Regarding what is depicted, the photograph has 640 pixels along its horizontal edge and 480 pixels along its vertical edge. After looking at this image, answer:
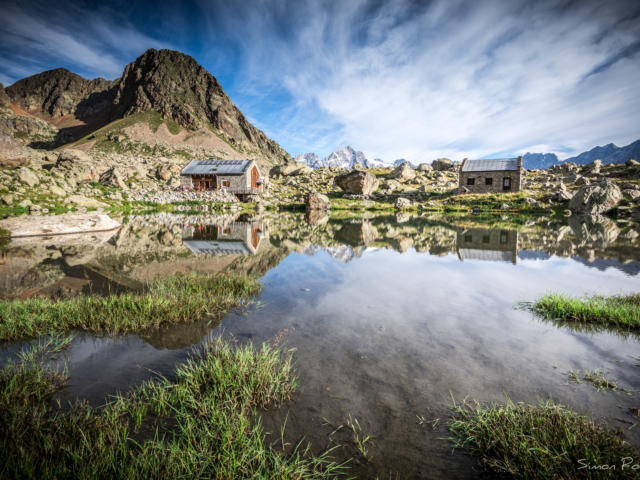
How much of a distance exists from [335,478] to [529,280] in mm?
11012

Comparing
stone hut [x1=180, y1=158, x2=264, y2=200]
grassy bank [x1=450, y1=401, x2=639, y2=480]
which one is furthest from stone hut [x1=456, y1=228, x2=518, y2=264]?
stone hut [x1=180, y1=158, x2=264, y2=200]

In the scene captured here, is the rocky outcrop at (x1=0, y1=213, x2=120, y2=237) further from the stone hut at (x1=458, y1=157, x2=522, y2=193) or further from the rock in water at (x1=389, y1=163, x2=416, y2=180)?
the rock in water at (x1=389, y1=163, x2=416, y2=180)

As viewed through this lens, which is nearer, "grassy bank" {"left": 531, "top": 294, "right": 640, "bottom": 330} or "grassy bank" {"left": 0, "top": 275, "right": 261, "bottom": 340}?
"grassy bank" {"left": 0, "top": 275, "right": 261, "bottom": 340}

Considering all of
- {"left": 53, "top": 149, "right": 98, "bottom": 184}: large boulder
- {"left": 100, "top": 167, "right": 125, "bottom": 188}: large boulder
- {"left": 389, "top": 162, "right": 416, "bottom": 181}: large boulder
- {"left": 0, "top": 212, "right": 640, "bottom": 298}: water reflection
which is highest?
{"left": 389, "top": 162, "right": 416, "bottom": 181}: large boulder

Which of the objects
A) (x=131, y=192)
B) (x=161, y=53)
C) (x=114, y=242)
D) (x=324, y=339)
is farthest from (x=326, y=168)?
(x=161, y=53)

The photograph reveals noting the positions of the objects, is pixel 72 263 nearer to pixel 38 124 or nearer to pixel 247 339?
pixel 247 339

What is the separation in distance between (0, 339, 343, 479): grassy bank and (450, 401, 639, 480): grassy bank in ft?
6.25

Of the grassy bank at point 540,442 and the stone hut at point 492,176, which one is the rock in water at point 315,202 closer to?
the stone hut at point 492,176

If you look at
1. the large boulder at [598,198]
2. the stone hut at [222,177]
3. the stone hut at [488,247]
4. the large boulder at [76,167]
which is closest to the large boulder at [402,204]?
the large boulder at [598,198]

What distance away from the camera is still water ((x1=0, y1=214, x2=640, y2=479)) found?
3750 millimetres

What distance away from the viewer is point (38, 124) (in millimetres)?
167000

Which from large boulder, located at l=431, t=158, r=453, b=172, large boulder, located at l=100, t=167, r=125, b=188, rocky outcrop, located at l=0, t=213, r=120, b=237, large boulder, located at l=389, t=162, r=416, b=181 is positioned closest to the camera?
rocky outcrop, located at l=0, t=213, r=120, b=237

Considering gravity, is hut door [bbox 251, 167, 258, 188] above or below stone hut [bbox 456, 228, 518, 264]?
above

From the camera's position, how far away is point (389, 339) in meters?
5.99
